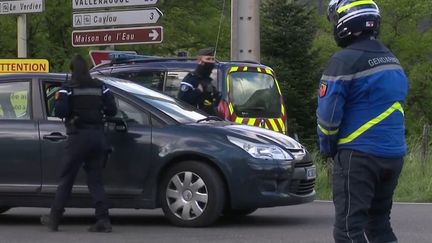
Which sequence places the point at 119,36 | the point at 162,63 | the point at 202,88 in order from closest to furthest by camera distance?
the point at 202,88 < the point at 162,63 < the point at 119,36

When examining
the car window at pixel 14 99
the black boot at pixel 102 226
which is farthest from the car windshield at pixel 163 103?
the black boot at pixel 102 226

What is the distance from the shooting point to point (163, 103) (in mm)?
A: 9141

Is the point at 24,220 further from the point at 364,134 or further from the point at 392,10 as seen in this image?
the point at 392,10

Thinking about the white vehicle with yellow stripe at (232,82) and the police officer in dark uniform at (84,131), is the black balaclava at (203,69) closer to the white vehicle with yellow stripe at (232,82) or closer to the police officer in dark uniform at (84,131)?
the white vehicle with yellow stripe at (232,82)

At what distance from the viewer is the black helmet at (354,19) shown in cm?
498

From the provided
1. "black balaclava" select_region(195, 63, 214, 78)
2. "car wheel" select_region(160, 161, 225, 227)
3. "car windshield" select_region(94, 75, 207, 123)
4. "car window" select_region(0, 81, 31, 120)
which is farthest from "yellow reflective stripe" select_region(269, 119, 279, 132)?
"car window" select_region(0, 81, 31, 120)

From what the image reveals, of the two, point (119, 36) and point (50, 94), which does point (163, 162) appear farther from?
point (119, 36)

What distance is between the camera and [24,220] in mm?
9500

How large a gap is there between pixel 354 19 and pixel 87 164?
401 cm

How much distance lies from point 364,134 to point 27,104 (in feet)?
16.0

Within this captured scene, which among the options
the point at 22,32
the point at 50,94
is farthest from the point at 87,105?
the point at 22,32

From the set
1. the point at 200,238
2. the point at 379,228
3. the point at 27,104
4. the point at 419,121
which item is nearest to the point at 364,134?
the point at 379,228

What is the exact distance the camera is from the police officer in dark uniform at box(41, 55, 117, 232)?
8.28 metres

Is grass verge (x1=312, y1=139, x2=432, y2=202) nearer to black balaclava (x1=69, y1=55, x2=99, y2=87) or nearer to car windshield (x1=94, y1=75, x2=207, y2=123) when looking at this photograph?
car windshield (x1=94, y1=75, x2=207, y2=123)
